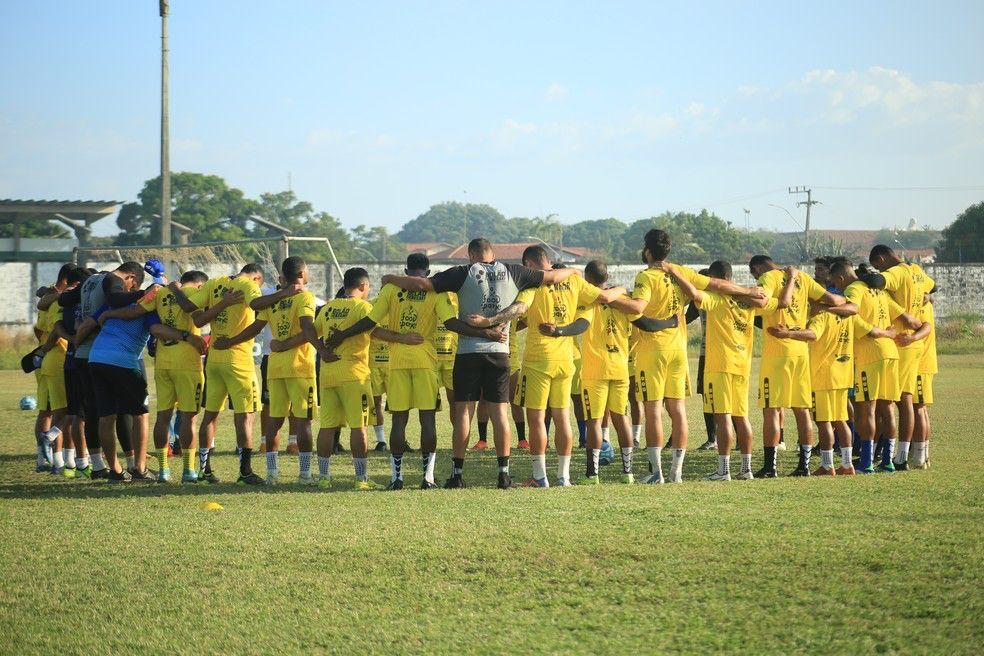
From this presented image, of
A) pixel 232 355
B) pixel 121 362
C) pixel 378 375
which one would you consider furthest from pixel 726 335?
pixel 121 362

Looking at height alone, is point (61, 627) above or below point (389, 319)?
below

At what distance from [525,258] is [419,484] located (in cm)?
251

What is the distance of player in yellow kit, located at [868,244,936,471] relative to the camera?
11922 millimetres

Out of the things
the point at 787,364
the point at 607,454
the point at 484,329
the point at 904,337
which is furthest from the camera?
the point at 607,454

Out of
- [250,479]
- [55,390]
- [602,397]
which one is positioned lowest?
[250,479]

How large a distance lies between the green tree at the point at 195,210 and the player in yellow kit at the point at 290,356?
5800 centimetres

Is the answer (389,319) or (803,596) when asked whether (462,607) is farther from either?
(389,319)

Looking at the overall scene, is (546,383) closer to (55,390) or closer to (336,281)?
(55,390)

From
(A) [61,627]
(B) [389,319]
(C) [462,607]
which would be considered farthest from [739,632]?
(B) [389,319]

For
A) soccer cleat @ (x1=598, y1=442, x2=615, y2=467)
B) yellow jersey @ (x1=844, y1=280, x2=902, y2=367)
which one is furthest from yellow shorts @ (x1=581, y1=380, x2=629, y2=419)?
yellow jersey @ (x1=844, y1=280, x2=902, y2=367)

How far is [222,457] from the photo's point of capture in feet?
44.7

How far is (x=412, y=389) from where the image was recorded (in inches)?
401

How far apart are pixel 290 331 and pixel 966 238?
2616 inches

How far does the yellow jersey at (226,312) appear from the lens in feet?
35.7
